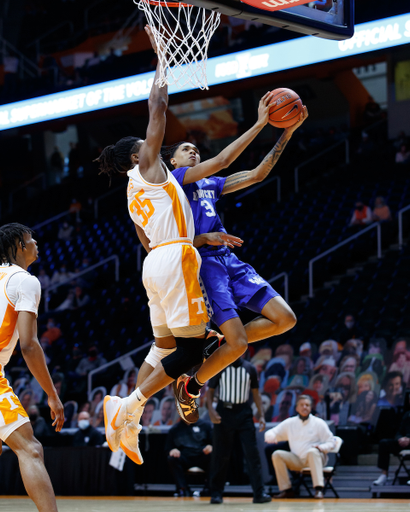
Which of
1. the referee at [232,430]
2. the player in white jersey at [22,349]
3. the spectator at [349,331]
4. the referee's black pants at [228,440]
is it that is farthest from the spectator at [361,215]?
the player in white jersey at [22,349]

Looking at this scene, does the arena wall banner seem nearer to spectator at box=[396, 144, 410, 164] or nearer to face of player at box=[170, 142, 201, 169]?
spectator at box=[396, 144, 410, 164]

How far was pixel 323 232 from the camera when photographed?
15.5 m

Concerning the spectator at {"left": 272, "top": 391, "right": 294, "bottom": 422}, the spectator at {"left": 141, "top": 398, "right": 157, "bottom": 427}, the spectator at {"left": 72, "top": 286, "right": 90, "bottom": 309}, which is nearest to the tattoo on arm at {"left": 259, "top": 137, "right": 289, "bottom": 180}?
the spectator at {"left": 272, "top": 391, "right": 294, "bottom": 422}

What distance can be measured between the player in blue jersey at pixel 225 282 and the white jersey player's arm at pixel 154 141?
0.25 metres

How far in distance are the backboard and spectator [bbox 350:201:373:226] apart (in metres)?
9.79

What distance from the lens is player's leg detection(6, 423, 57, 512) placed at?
3906 mm

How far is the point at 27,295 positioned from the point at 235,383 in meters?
4.84

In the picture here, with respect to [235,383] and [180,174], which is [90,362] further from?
[180,174]

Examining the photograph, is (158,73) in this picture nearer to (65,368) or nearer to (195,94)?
(65,368)

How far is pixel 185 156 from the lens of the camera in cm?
498

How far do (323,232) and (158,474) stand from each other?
7.10m

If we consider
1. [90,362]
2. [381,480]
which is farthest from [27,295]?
[90,362]

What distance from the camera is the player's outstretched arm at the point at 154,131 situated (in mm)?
4434

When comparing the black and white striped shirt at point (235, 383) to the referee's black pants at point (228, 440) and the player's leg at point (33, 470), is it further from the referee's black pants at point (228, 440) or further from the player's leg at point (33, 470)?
the player's leg at point (33, 470)
